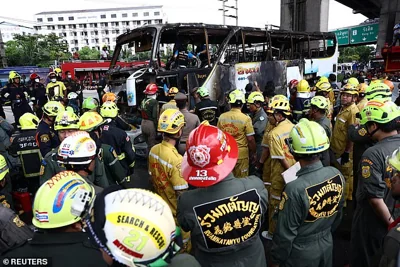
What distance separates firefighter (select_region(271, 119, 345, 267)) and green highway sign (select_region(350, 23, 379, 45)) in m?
36.0

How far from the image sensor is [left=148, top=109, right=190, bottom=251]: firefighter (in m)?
2.97

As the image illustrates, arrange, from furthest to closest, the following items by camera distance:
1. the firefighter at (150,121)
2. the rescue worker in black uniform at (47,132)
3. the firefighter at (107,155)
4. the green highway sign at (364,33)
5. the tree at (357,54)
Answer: the tree at (357,54) < the green highway sign at (364,33) < the firefighter at (150,121) < the rescue worker in black uniform at (47,132) < the firefighter at (107,155)

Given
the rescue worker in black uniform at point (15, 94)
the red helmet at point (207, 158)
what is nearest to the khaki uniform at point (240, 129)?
the red helmet at point (207, 158)

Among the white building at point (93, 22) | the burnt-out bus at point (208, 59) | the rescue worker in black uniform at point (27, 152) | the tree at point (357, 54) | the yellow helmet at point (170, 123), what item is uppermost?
the white building at point (93, 22)

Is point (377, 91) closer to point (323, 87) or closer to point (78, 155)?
point (323, 87)

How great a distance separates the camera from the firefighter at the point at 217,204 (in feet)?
6.17

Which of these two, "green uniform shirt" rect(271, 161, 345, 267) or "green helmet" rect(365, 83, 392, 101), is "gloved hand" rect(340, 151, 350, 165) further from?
"green uniform shirt" rect(271, 161, 345, 267)

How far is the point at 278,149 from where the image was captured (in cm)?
361

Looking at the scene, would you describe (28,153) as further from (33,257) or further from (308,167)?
(308,167)

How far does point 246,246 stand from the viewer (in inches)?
78.7

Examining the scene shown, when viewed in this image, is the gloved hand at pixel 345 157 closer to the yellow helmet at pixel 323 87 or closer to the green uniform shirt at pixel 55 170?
the yellow helmet at pixel 323 87

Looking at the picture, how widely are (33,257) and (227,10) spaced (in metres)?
32.9

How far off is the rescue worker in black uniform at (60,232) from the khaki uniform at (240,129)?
2980 millimetres

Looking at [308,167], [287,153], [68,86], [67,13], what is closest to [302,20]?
[68,86]
